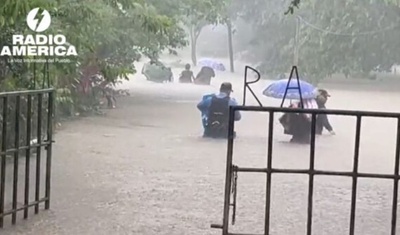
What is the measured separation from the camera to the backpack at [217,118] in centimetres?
904

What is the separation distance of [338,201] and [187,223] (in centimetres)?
137

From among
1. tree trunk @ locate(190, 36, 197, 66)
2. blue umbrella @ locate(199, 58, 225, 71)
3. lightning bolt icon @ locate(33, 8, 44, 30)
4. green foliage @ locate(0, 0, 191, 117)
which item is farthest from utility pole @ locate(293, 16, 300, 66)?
lightning bolt icon @ locate(33, 8, 44, 30)

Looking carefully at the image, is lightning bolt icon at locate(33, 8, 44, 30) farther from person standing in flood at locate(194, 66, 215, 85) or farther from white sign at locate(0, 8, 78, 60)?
person standing in flood at locate(194, 66, 215, 85)

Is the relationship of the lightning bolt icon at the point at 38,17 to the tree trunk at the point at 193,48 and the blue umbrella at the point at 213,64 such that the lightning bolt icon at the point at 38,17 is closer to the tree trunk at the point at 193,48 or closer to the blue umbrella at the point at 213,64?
the tree trunk at the point at 193,48

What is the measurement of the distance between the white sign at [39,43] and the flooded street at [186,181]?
99cm

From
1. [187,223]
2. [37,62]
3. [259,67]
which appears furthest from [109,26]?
[259,67]

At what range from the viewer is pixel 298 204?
5309 millimetres

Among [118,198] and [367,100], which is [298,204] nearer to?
Answer: [118,198]

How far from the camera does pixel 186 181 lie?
20.0ft

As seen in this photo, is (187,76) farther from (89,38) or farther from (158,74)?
(89,38)

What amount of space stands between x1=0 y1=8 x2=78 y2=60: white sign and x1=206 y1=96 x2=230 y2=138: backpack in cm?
246

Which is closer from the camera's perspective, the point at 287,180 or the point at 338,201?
the point at 338,201

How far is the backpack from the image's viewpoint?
904cm

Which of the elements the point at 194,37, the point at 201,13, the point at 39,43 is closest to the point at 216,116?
the point at 39,43
